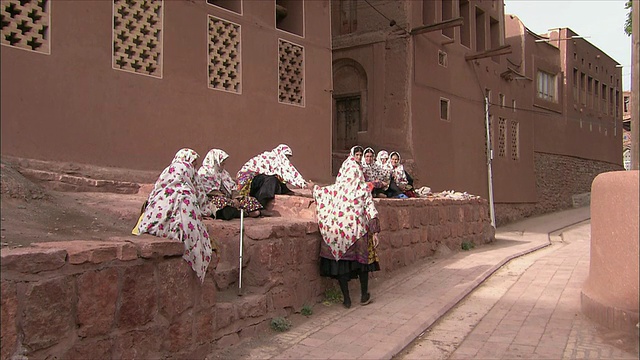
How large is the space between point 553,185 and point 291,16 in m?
16.8

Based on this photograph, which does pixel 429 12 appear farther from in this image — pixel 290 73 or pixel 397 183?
pixel 397 183

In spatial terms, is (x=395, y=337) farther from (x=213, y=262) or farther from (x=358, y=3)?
(x=358, y=3)

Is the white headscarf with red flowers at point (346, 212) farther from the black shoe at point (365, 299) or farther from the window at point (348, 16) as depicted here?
the window at point (348, 16)

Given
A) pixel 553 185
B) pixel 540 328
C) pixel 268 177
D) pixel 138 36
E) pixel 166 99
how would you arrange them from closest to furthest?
1. pixel 540 328
2. pixel 268 177
3. pixel 138 36
4. pixel 166 99
5. pixel 553 185

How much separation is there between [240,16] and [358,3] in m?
6.61

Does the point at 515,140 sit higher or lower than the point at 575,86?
lower

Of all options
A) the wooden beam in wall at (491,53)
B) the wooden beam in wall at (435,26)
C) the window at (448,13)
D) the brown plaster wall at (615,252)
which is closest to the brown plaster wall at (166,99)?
the wooden beam in wall at (435,26)

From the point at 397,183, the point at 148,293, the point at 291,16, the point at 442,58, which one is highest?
the point at 442,58

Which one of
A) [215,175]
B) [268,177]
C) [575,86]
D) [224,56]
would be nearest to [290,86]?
[224,56]

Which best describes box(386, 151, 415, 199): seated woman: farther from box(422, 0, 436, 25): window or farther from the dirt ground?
box(422, 0, 436, 25): window

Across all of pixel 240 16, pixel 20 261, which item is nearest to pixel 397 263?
pixel 240 16

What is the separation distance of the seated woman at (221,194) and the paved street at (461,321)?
1.37m

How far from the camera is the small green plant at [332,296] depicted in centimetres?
599

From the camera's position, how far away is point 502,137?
1975cm
